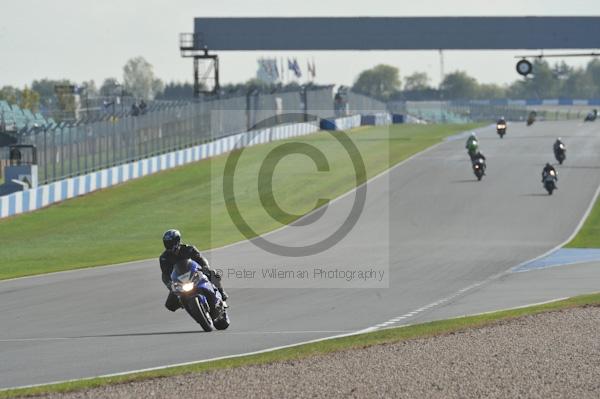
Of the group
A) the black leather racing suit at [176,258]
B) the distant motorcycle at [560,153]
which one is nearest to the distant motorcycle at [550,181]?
the distant motorcycle at [560,153]

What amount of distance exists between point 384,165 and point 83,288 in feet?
114

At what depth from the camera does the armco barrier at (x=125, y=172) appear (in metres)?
→ 42.2

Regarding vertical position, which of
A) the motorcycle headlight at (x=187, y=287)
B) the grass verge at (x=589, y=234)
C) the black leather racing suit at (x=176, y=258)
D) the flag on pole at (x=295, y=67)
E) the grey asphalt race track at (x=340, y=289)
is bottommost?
the grass verge at (x=589, y=234)

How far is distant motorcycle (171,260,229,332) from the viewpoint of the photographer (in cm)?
1714

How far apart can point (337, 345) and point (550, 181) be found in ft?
104

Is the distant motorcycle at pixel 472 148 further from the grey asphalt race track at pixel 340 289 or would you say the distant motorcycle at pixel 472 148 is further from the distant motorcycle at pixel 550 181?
the distant motorcycle at pixel 550 181

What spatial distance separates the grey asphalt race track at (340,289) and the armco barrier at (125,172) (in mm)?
9425

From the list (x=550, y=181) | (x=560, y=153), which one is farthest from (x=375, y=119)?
(x=550, y=181)

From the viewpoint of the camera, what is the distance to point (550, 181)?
1825 inches

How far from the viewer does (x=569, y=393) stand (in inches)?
493

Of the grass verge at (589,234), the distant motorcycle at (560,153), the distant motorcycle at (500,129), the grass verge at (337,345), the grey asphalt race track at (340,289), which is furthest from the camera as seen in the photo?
the distant motorcycle at (500,129)

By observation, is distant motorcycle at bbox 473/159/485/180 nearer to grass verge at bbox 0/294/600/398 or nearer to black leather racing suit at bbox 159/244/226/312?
grass verge at bbox 0/294/600/398

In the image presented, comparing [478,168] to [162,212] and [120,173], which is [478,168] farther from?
[120,173]

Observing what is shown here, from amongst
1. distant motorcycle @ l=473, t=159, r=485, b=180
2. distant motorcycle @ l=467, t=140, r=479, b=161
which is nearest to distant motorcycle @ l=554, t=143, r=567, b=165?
distant motorcycle @ l=467, t=140, r=479, b=161
